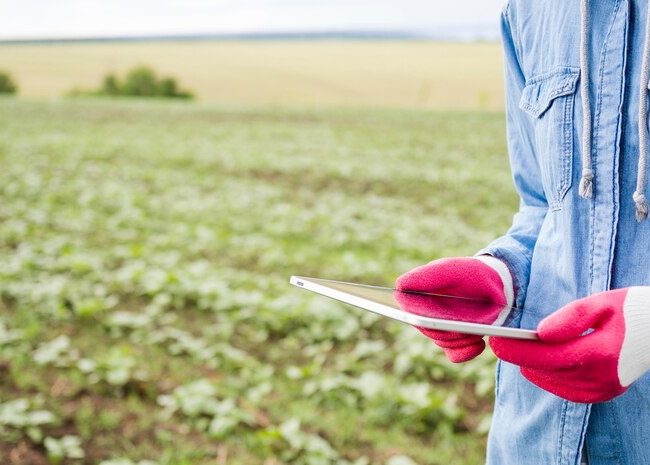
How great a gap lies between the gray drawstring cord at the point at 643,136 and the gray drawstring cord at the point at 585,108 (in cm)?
9

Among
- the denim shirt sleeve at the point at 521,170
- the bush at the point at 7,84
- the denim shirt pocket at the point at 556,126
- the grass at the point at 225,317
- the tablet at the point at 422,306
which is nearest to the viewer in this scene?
the tablet at the point at 422,306

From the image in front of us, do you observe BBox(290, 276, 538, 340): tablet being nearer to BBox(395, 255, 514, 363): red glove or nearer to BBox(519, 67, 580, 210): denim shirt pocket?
BBox(395, 255, 514, 363): red glove

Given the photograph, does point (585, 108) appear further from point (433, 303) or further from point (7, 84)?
point (7, 84)

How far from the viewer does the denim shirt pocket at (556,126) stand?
140cm

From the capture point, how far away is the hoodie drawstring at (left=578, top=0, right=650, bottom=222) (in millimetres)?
1265

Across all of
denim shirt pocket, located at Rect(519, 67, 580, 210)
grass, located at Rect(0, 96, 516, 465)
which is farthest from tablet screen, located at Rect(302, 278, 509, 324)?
grass, located at Rect(0, 96, 516, 465)

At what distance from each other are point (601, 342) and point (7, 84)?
164 ft

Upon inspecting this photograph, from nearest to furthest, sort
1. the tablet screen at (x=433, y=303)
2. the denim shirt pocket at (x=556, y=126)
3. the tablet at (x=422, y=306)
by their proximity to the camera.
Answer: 1. the tablet at (x=422, y=306)
2. the tablet screen at (x=433, y=303)
3. the denim shirt pocket at (x=556, y=126)

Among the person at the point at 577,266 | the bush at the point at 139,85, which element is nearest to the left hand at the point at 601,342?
the person at the point at 577,266

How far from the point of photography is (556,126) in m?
1.43

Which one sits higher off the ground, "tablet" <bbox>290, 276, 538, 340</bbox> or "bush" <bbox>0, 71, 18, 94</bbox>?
"tablet" <bbox>290, 276, 538, 340</bbox>

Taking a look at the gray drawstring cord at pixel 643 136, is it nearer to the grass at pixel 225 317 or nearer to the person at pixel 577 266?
the person at pixel 577 266

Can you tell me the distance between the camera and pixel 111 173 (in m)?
11.0

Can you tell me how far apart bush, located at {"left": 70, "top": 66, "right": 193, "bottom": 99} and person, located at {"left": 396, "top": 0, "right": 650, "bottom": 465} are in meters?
46.8
